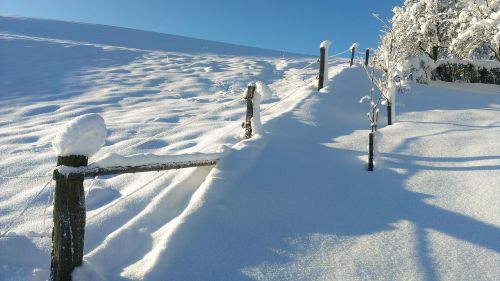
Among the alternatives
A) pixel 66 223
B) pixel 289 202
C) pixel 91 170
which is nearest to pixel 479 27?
pixel 289 202

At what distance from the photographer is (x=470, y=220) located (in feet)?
14.4

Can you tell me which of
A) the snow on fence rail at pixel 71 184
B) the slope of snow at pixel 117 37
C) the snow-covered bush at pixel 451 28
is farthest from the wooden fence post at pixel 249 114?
the slope of snow at pixel 117 37

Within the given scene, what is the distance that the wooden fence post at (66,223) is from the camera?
330 cm

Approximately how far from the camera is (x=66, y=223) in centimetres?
331

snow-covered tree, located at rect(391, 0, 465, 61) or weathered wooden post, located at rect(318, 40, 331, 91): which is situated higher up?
snow-covered tree, located at rect(391, 0, 465, 61)

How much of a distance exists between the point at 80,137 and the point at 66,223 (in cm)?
72

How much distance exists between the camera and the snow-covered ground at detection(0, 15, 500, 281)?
371cm

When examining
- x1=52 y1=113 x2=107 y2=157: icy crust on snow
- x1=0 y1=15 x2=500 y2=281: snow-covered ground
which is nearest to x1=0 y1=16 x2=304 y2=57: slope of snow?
x1=0 y1=15 x2=500 y2=281: snow-covered ground

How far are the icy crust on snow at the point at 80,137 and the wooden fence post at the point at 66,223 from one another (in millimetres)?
67

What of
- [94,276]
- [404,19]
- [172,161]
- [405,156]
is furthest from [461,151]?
[404,19]

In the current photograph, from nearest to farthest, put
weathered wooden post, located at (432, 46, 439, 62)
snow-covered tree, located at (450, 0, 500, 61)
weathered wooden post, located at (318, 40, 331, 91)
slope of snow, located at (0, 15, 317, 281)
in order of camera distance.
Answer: slope of snow, located at (0, 15, 317, 281), weathered wooden post, located at (318, 40, 331, 91), snow-covered tree, located at (450, 0, 500, 61), weathered wooden post, located at (432, 46, 439, 62)

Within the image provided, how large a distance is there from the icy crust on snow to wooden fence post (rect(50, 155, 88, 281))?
0.22 ft

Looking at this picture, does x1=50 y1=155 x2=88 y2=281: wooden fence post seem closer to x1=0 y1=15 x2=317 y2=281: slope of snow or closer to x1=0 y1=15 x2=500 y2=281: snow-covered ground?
x1=0 y1=15 x2=500 y2=281: snow-covered ground

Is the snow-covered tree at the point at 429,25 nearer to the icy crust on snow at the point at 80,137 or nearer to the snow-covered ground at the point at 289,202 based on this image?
the snow-covered ground at the point at 289,202
